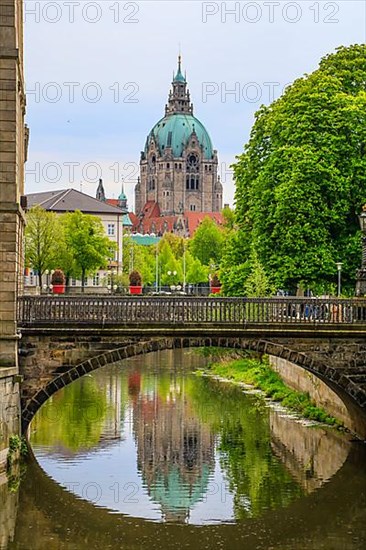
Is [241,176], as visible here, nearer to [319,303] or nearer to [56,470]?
[319,303]

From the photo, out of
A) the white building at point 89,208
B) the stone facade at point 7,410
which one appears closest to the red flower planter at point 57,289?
the white building at point 89,208

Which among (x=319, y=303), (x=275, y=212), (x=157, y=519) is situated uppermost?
(x=275, y=212)

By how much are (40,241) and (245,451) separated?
47.0m

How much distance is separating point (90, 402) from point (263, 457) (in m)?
14.4

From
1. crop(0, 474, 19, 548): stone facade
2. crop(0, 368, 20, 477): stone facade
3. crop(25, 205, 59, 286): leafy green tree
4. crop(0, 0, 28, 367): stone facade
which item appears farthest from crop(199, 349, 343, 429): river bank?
crop(25, 205, 59, 286): leafy green tree

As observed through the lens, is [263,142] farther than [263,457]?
Yes

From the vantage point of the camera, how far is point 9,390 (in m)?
32.4

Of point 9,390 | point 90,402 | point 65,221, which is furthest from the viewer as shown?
point 65,221

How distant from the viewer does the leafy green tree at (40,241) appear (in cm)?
8162

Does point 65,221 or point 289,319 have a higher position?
point 65,221

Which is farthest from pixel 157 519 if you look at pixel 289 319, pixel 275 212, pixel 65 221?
pixel 65 221

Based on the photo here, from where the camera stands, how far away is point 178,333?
34.6 meters

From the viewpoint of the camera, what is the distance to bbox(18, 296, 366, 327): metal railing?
3444 cm

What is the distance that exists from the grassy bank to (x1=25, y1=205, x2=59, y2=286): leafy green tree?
18.8 m
